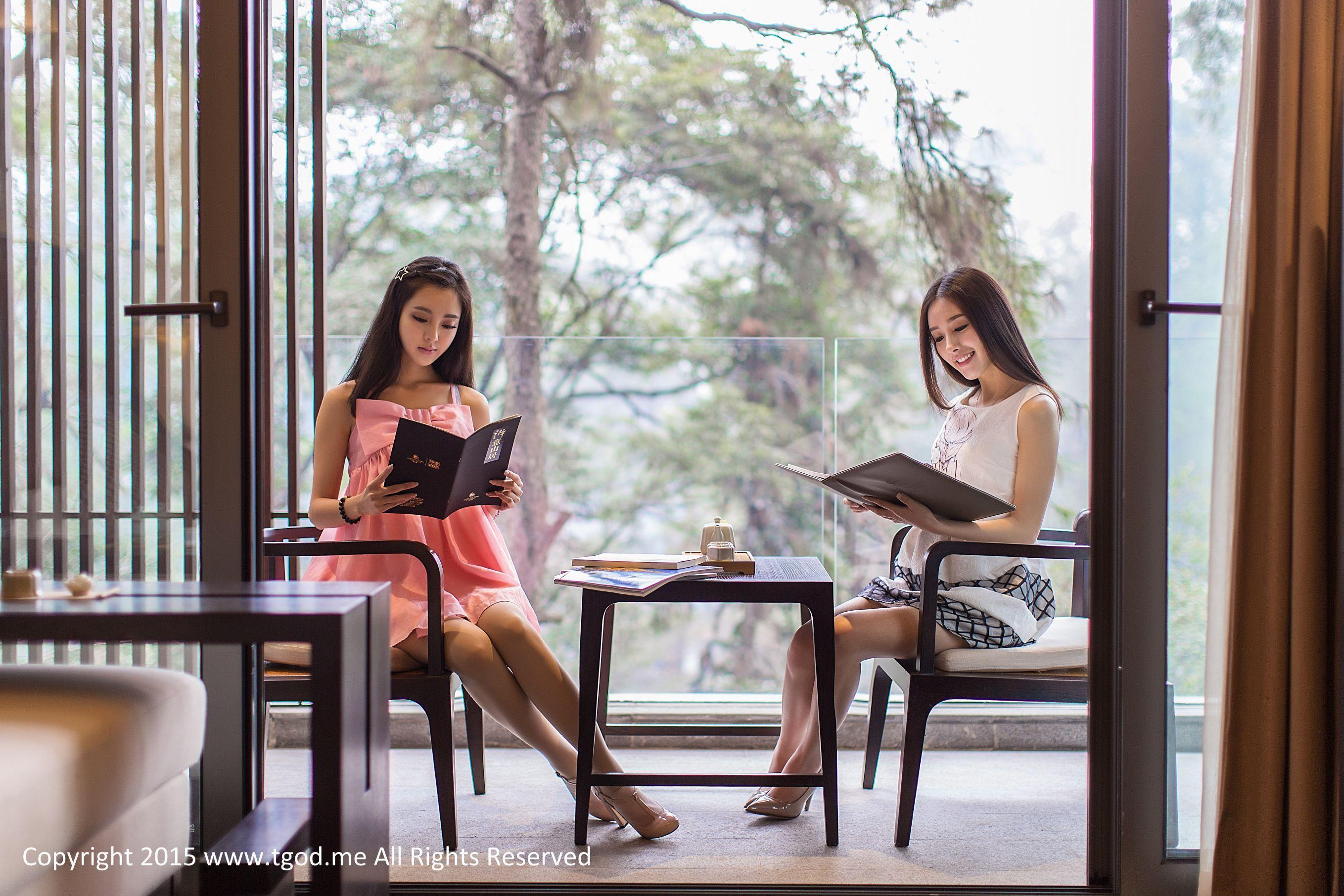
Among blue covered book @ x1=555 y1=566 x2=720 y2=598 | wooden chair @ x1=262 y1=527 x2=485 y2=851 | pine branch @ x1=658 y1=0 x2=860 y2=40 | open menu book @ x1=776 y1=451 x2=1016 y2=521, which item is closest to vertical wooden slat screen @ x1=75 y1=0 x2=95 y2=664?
wooden chair @ x1=262 y1=527 x2=485 y2=851

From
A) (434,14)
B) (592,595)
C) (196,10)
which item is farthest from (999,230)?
(196,10)

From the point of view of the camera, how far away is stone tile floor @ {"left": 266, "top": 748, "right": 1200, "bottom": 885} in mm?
1942

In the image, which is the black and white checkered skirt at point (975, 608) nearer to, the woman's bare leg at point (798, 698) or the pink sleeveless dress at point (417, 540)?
the woman's bare leg at point (798, 698)

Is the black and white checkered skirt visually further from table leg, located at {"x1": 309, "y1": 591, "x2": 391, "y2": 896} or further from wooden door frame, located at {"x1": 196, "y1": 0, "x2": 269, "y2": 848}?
wooden door frame, located at {"x1": 196, "y1": 0, "x2": 269, "y2": 848}

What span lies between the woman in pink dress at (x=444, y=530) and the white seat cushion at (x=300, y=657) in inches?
1.2

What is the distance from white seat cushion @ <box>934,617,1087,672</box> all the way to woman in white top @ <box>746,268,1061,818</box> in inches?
1.6

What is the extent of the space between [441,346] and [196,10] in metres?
0.86

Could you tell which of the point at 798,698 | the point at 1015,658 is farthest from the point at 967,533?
the point at 798,698

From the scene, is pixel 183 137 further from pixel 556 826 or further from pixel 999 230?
pixel 999 230

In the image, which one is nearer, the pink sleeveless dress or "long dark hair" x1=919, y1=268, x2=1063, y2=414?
the pink sleeveless dress

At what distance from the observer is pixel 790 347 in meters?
3.80

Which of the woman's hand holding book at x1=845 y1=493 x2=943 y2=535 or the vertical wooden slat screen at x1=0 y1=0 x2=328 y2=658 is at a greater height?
the vertical wooden slat screen at x1=0 y1=0 x2=328 y2=658

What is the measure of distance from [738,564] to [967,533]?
513 mm

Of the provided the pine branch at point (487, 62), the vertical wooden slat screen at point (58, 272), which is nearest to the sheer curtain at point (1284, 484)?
the vertical wooden slat screen at point (58, 272)
